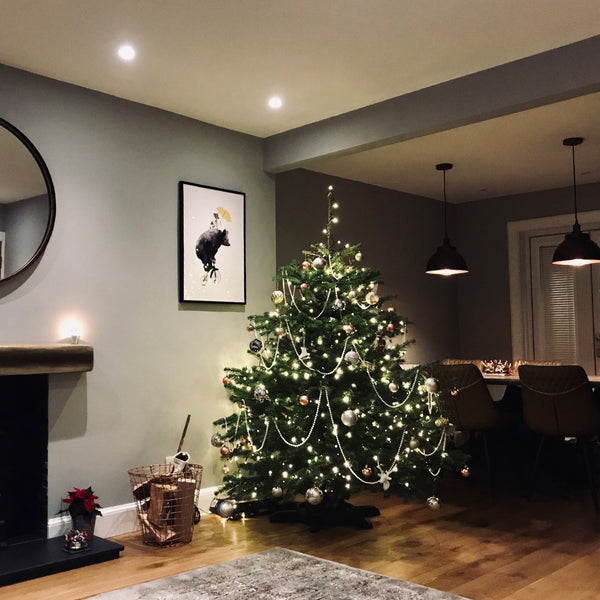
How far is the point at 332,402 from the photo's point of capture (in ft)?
12.2

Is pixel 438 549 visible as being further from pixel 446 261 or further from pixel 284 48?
pixel 446 261

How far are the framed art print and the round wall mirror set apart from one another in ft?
2.93

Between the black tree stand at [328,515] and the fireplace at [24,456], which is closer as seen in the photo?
the fireplace at [24,456]

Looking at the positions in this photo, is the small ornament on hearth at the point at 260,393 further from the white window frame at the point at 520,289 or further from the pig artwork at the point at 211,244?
the white window frame at the point at 520,289

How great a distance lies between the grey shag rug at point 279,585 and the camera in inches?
112

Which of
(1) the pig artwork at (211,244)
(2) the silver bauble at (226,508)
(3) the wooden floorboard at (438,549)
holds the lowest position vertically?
(3) the wooden floorboard at (438,549)

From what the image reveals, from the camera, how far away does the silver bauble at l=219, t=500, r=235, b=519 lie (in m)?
3.94

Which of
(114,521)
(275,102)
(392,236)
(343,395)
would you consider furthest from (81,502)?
(392,236)

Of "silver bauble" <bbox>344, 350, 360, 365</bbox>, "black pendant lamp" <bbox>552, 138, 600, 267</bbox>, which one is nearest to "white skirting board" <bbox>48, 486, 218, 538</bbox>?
"silver bauble" <bbox>344, 350, 360, 365</bbox>

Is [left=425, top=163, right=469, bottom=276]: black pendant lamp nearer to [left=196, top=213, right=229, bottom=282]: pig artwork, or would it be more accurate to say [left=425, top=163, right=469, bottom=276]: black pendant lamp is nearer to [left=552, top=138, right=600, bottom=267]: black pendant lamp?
[left=552, top=138, right=600, bottom=267]: black pendant lamp

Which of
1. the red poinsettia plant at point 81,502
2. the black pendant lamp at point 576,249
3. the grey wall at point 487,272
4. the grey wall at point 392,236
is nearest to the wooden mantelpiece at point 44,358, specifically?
the red poinsettia plant at point 81,502

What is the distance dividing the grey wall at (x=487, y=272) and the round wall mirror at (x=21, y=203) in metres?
4.78

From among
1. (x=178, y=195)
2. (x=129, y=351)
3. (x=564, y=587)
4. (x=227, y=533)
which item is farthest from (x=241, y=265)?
(x=564, y=587)

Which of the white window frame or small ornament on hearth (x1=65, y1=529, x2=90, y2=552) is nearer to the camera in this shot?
small ornament on hearth (x1=65, y1=529, x2=90, y2=552)
